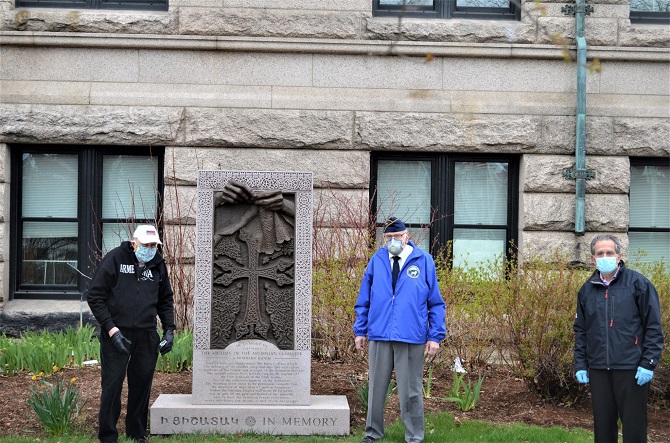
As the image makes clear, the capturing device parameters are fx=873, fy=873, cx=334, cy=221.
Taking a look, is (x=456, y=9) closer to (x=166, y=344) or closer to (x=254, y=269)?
(x=254, y=269)

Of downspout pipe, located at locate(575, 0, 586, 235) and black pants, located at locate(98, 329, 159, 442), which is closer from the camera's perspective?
black pants, located at locate(98, 329, 159, 442)

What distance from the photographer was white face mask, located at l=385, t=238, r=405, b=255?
731 cm

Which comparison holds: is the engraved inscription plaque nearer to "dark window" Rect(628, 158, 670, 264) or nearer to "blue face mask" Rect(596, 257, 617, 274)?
"blue face mask" Rect(596, 257, 617, 274)

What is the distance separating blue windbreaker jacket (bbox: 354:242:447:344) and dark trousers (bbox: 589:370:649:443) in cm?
137

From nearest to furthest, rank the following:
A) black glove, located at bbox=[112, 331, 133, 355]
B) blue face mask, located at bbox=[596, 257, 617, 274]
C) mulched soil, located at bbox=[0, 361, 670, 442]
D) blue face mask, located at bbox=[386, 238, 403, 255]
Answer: blue face mask, located at bbox=[596, 257, 617, 274] → black glove, located at bbox=[112, 331, 133, 355] → blue face mask, located at bbox=[386, 238, 403, 255] → mulched soil, located at bbox=[0, 361, 670, 442]

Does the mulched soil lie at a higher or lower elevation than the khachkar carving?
lower

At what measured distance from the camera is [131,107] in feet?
38.2

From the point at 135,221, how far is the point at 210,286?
14.6 ft

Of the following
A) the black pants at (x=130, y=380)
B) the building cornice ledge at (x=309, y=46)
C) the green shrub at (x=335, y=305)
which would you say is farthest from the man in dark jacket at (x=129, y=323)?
the building cornice ledge at (x=309, y=46)

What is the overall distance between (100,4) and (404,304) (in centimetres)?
703

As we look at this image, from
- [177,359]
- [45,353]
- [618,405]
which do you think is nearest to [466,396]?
[618,405]

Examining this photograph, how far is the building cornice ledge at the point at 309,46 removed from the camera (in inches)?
456

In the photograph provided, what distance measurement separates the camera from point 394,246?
24.0 ft

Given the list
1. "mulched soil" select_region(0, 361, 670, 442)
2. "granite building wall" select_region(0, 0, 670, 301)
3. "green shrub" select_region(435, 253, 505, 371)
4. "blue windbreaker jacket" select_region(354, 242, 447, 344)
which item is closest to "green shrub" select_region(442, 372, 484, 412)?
"mulched soil" select_region(0, 361, 670, 442)
